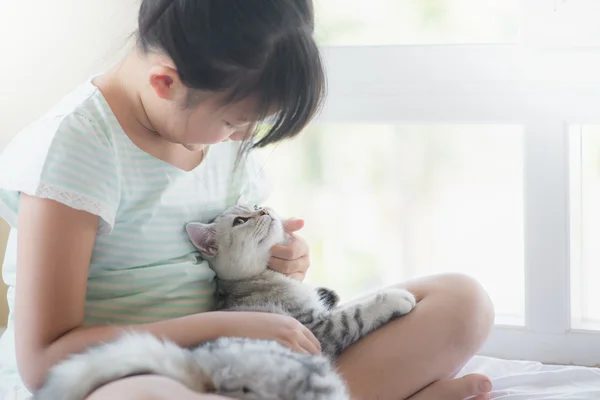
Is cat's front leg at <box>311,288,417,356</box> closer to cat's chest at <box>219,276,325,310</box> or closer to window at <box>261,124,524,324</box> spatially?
cat's chest at <box>219,276,325,310</box>

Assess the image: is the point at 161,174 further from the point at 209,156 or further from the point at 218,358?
the point at 218,358

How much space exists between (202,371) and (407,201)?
108 centimetres

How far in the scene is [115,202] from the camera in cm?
120

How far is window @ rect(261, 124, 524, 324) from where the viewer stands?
6.22ft

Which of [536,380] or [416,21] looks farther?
[416,21]

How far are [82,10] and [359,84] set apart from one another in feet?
2.35

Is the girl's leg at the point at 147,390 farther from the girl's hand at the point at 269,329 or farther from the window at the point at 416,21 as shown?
the window at the point at 416,21

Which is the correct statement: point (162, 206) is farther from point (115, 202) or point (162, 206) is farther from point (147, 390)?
point (147, 390)

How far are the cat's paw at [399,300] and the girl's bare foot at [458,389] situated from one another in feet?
0.45

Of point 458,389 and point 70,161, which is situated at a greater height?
point 70,161

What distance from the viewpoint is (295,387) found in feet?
3.14

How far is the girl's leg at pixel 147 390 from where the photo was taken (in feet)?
2.87

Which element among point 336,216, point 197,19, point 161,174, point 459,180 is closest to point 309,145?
point 336,216

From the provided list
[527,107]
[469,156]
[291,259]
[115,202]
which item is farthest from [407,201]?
[115,202]
